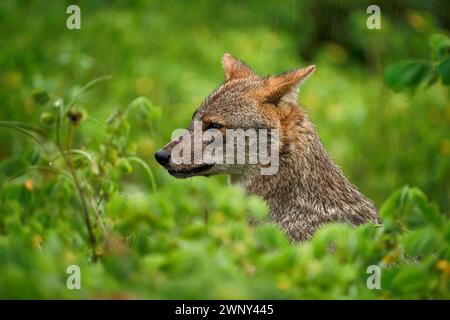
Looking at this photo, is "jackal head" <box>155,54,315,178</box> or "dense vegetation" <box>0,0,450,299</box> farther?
"jackal head" <box>155,54,315,178</box>

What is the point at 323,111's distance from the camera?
1077cm

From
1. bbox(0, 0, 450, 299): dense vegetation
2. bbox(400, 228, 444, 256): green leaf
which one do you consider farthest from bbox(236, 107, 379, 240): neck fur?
bbox(400, 228, 444, 256): green leaf

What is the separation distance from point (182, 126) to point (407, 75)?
514cm

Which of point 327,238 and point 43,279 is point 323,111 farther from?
point 43,279

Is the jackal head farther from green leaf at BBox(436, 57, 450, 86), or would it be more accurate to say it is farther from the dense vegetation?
green leaf at BBox(436, 57, 450, 86)

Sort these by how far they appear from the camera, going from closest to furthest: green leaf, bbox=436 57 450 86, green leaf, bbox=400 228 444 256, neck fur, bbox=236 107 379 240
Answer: green leaf, bbox=400 228 444 256 → green leaf, bbox=436 57 450 86 → neck fur, bbox=236 107 379 240

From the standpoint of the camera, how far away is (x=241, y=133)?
5684mm

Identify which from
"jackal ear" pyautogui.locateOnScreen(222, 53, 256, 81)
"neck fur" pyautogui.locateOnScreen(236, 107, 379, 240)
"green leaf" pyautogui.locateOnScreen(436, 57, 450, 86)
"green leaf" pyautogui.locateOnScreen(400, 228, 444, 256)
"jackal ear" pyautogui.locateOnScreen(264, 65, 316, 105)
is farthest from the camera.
A: "jackal ear" pyautogui.locateOnScreen(222, 53, 256, 81)

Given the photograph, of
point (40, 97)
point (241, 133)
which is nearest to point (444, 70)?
point (241, 133)

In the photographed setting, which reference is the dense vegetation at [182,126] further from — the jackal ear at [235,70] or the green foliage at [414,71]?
the jackal ear at [235,70]

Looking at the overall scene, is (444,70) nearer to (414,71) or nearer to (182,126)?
(414,71)

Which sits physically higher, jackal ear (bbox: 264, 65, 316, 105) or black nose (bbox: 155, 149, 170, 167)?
jackal ear (bbox: 264, 65, 316, 105)

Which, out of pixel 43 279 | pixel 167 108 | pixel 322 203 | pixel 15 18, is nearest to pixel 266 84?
pixel 322 203

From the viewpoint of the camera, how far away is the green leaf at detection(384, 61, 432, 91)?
4.57 metres
